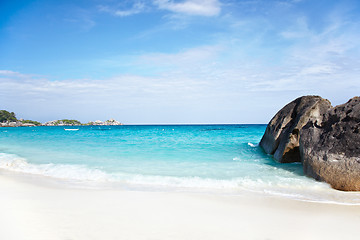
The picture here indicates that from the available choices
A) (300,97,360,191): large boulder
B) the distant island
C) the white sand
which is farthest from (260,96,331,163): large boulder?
the distant island

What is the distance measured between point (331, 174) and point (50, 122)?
502 feet

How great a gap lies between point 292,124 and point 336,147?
3558 millimetres

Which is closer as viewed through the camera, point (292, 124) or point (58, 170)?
point (58, 170)

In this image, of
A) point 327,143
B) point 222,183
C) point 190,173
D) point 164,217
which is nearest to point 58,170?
point 190,173

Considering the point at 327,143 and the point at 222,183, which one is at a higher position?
the point at 327,143

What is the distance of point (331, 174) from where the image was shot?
24.2 ft

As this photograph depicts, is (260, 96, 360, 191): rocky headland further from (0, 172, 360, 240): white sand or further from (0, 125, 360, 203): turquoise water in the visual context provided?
(0, 172, 360, 240): white sand

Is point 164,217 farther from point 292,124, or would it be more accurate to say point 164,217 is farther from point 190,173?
point 292,124

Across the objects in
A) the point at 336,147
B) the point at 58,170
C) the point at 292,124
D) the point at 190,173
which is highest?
the point at 292,124

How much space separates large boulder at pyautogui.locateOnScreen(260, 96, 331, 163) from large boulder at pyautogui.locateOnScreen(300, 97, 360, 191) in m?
0.55

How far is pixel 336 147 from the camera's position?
779 cm

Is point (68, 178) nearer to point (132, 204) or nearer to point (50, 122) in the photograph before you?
point (132, 204)

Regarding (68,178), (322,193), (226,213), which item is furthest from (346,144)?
(68,178)

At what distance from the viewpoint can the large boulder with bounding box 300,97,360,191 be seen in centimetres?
715
